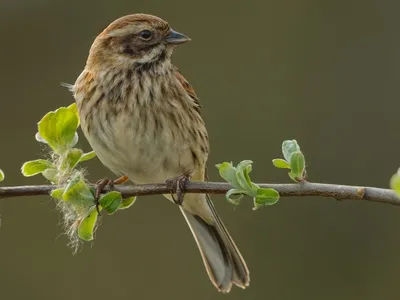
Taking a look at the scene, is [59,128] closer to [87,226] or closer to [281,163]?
[87,226]

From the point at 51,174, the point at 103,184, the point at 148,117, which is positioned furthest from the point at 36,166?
the point at 148,117

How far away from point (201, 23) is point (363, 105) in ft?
3.87

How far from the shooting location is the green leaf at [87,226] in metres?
2.60

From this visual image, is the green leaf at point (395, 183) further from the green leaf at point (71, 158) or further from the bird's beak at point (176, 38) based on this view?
the bird's beak at point (176, 38)

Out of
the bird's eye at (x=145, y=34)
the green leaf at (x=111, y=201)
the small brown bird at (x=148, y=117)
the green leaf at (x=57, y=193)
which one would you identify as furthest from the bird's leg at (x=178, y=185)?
the bird's eye at (x=145, y=34)

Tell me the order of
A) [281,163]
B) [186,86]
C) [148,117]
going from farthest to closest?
1. [186,86]
2. [148,117]
3. [281,163]

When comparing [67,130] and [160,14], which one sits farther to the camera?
[160,14]

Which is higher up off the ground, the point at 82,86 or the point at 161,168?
the point at 82,86

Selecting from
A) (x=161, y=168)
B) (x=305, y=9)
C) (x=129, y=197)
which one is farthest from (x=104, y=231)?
(x=129, y=197)

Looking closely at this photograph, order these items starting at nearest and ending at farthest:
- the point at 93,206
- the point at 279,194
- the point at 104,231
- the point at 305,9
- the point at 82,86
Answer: the point at 279,194 → the point at 93,206 → the point at 82,86 → the point at 104,231 → the point at 305,9

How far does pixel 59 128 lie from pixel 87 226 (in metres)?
0.26

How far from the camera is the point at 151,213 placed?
653 centimetres

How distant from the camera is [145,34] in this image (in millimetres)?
3723

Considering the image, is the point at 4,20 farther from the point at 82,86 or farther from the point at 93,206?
the point at 93,206
